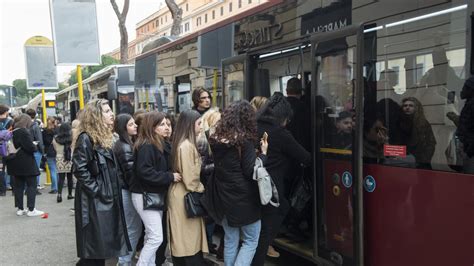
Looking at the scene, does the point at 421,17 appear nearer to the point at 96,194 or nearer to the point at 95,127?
the point at 95,127

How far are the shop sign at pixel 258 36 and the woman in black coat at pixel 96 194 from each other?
205 cm

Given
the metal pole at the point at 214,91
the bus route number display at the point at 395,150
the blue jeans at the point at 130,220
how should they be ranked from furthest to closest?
1. the metal pole at the point at 214,91
2. the blue jeans at the point at 130,220
3. the bus route number display at the point at 395,150

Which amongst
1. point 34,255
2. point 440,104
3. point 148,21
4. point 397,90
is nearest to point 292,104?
point 397,90

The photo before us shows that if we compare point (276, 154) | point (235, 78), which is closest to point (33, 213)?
point (235, 78)

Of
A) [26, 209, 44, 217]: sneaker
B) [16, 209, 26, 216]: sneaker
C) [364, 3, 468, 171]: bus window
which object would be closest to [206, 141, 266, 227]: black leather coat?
[364, 3, 468, 171]: bus window

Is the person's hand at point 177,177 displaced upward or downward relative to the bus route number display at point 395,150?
downward

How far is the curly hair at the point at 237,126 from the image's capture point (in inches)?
150

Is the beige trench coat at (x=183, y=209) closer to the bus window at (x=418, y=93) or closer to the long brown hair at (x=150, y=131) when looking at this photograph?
the long brown hair at (x=150, y=131)

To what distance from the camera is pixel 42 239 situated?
254 inches

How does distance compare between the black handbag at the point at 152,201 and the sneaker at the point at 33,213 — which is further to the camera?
the sneaker at the point at 33,213

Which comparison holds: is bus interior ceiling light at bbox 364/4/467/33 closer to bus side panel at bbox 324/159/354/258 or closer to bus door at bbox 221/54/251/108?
bus side panel at bbox 324/159/354/258

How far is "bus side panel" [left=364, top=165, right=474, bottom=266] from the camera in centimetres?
304

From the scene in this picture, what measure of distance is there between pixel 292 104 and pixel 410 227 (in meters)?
1.97

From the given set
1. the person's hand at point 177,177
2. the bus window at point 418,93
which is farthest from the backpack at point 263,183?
the bus window at point 418,93
